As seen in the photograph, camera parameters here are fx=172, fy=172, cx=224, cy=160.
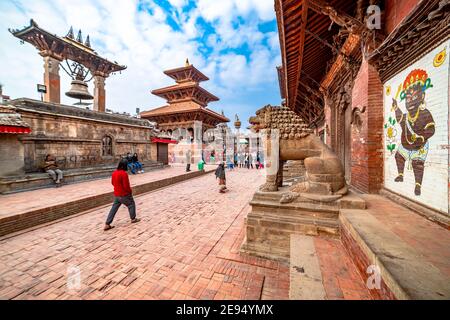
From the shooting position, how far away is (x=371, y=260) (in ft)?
5.87

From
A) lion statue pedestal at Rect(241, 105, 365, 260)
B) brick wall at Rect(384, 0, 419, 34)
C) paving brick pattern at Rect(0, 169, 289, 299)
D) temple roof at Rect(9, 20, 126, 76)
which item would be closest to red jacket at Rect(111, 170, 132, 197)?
paving brick pattern at Rect(0, 169, 289, 299)

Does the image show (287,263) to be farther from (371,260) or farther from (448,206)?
(448,206)

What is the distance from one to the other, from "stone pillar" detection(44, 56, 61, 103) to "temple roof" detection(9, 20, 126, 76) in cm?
66

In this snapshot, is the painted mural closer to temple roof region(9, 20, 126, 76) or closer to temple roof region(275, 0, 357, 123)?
temple roof region(275, 0, 357, 123)

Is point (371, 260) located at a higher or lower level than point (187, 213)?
higher

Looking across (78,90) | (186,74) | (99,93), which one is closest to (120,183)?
(78,90)

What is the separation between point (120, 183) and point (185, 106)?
63.6 feet

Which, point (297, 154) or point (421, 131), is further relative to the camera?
point (297, 154)

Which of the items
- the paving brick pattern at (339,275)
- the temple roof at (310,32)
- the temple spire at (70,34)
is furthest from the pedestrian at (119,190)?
the temple spire at (70,34)

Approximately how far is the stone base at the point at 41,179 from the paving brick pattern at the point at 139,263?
162 inches

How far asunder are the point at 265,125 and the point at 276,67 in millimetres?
8610

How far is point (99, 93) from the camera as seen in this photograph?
58.2ft

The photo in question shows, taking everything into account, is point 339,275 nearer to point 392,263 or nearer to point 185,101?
point 392,263
